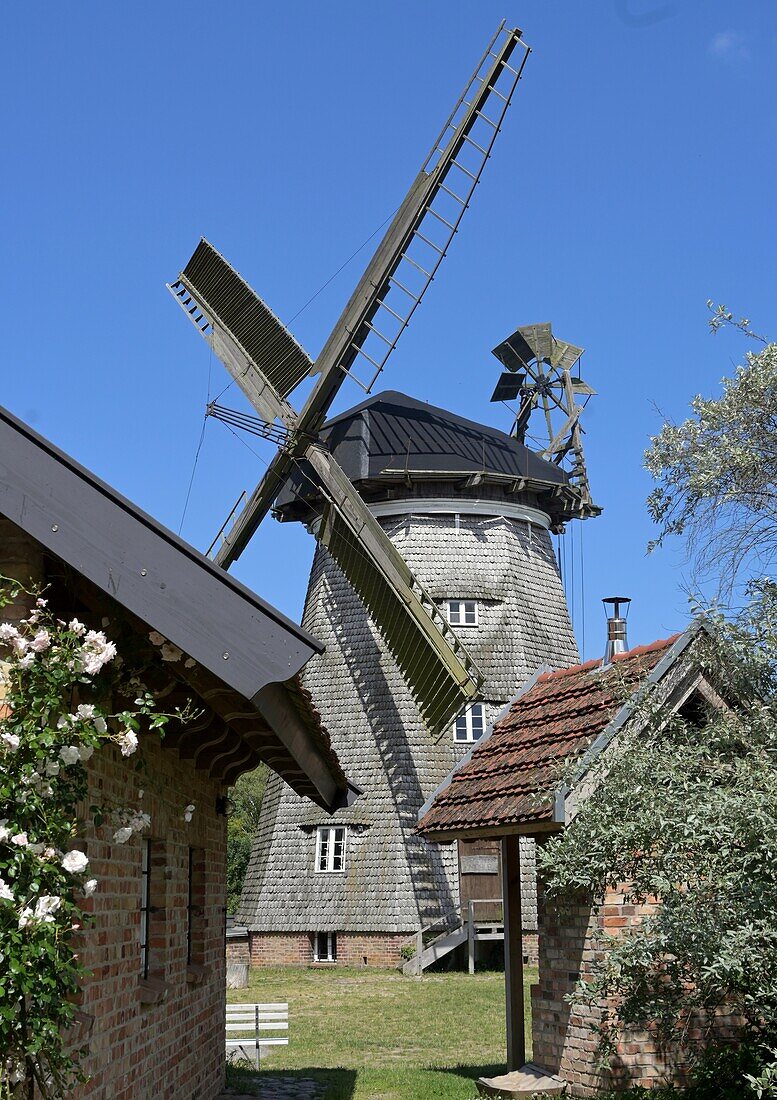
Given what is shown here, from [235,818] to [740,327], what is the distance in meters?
38.6

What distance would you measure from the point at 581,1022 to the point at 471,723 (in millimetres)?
17192

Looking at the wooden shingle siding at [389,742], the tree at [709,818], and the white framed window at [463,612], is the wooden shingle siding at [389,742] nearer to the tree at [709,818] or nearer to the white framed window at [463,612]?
the white framed window at [463,612]

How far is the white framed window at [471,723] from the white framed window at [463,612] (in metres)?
1.75

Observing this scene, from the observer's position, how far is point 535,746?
10.2 m

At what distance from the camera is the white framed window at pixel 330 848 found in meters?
25.6

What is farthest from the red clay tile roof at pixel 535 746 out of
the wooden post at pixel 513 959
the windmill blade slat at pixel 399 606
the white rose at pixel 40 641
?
the windmill blade slat at pixel 399 606

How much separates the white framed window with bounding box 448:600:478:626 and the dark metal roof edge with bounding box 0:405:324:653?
21.9 m

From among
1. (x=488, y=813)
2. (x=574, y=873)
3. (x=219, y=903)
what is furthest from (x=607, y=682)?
(x=219, y=903)

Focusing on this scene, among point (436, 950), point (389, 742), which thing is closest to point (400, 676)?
point (389, 742)

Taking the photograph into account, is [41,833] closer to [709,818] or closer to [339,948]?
[709,818]

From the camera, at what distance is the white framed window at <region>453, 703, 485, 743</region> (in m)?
26.0

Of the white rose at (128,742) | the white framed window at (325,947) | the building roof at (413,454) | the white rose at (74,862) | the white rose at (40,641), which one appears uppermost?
the building roof at (413,454)

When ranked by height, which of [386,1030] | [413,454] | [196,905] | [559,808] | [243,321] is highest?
[243,321]

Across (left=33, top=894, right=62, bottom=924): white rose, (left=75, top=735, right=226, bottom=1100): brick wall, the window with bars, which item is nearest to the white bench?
(left=75, top=735, right=226, bottom=1100): brick wall
